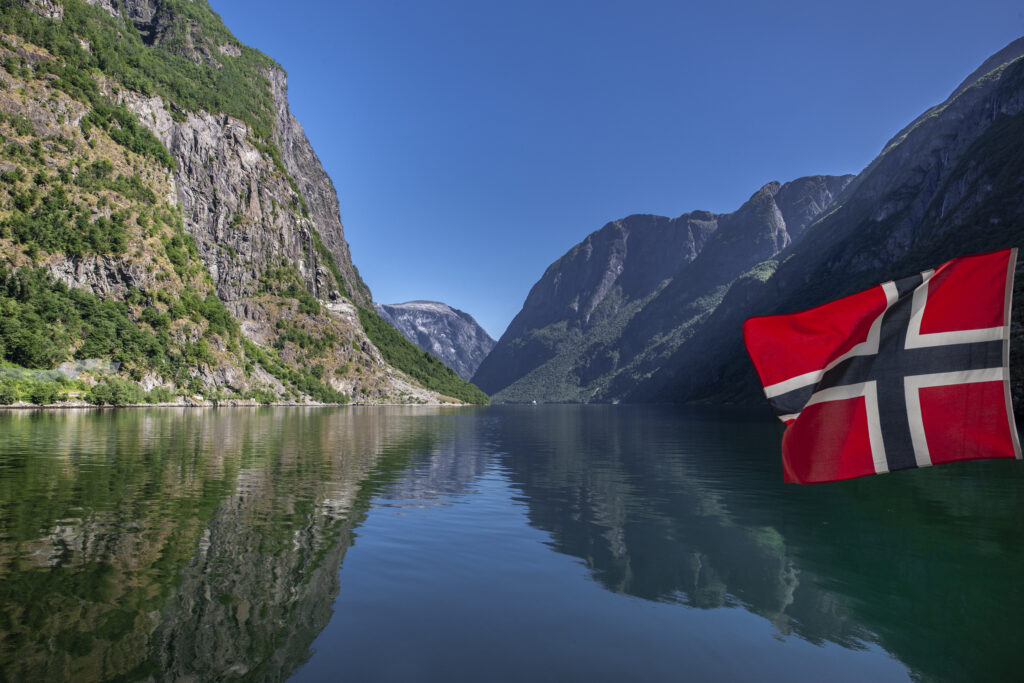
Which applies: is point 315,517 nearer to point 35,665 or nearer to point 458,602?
point 458,602

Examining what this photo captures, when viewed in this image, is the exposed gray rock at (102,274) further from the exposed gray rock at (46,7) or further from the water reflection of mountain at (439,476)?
the water reflection of mountain at (439,476)

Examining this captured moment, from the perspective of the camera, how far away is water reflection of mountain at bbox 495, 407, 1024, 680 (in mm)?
12289

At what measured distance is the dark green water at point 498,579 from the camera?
10383mm

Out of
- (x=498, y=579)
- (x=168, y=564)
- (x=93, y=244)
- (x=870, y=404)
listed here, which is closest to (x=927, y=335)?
(x=870, y=404)

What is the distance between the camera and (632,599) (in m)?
14.1

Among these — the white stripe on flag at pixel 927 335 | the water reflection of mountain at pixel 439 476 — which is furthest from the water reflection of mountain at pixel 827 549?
the white stripe on flag at pixel 927 335

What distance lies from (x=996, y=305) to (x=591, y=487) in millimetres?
25840

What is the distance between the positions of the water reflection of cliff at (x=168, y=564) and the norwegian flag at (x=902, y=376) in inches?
387

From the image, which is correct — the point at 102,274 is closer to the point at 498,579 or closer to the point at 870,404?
the point at 498,579

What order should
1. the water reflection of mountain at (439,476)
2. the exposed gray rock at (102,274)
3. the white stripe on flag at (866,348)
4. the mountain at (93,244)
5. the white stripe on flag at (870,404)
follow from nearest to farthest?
1. the white stripe on flag at (870,404)
2. the white stripe on flag at (866,348)
3. the water reflection of mountain at (439,476)
4. the mountain at (93,244)
5. the exposed gray rock at (102,274)

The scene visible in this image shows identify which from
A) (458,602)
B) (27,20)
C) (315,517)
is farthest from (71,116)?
(458,602)

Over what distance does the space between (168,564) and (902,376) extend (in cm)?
1758

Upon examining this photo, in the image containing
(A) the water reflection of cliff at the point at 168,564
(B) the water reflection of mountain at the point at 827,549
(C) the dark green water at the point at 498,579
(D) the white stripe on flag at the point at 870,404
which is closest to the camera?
(D) the white stripe on flag at the point at 870,404

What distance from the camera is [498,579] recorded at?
15.6m
